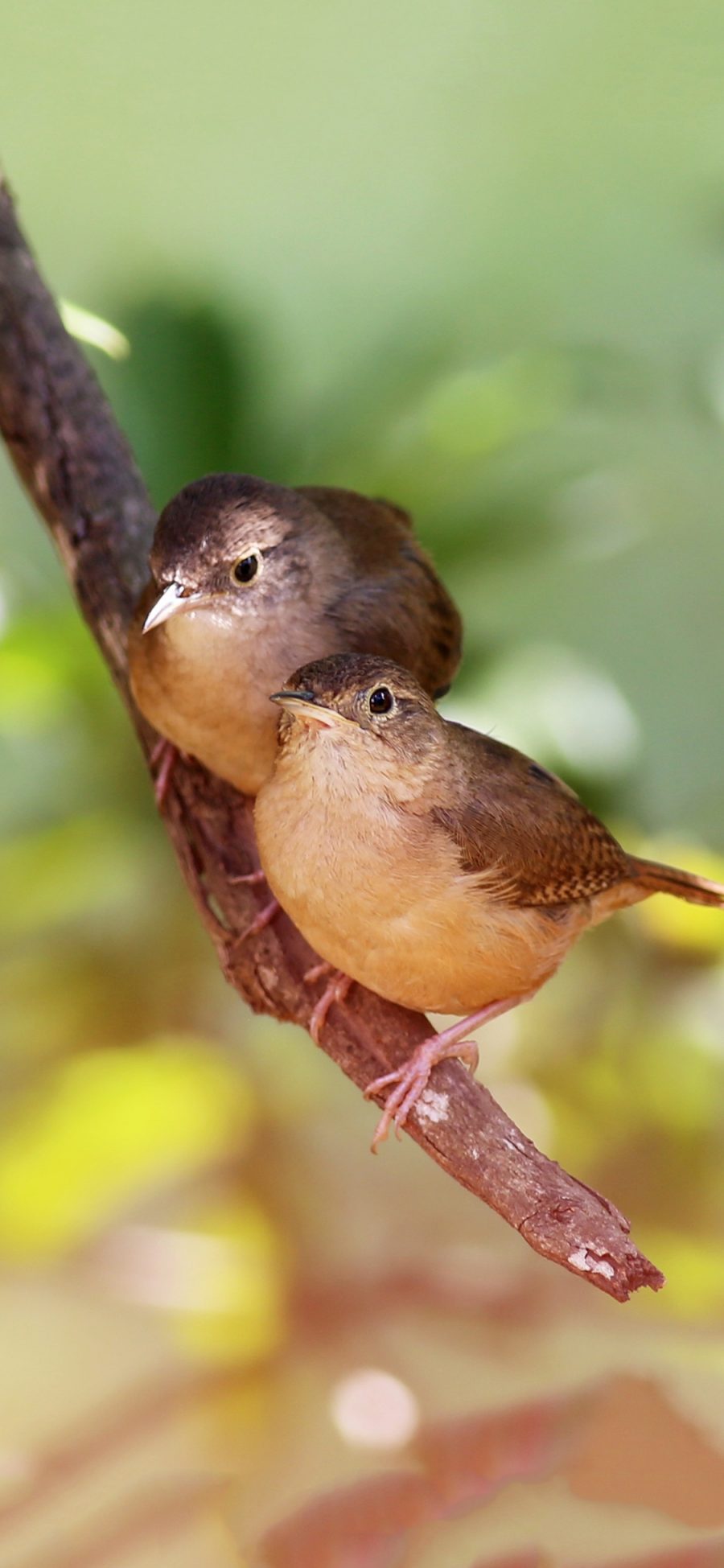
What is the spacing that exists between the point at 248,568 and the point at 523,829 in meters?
0.50

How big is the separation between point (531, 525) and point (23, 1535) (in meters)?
2.52

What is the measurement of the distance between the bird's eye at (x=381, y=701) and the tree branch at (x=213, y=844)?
1.42ft

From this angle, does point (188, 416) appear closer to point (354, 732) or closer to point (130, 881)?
point (130, 881)

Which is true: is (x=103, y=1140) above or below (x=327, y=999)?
above

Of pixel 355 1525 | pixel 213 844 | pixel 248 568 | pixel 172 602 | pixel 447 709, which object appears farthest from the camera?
pixel 447 709

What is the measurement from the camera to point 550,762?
3.27 m

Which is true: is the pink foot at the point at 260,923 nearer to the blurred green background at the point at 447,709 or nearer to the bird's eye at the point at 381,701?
the bird's eye at the point at 381,701

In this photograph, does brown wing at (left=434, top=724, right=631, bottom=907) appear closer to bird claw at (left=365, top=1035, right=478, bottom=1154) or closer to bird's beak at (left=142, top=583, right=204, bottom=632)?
bird claw at (left=365, top=1035, right=478, bottom=1154)

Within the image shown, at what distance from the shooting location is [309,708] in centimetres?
163

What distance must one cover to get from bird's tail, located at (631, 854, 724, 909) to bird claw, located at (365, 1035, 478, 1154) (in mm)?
375

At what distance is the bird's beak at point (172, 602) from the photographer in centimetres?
174

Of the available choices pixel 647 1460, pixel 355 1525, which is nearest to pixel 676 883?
pixel 647 1460

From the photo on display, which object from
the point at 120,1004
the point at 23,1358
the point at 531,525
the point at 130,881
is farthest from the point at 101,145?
the point at 23,1358

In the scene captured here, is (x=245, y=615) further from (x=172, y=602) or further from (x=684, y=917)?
(x=684, y=917)
